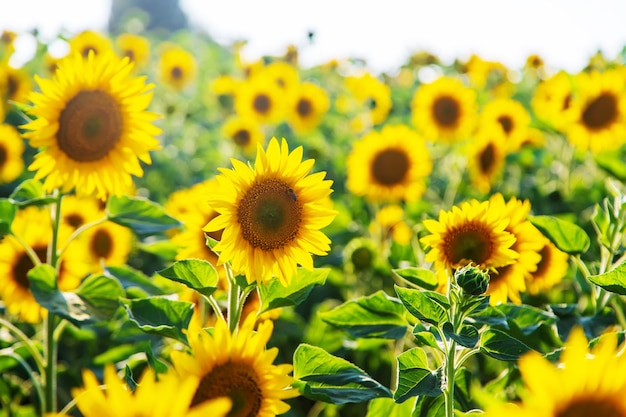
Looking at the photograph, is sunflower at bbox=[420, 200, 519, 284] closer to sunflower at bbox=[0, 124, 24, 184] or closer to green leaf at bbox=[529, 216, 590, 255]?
green leaf at bbox=[529, 216, 590, 255]

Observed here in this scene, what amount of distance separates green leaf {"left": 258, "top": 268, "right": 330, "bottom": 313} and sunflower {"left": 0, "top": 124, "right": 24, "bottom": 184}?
226 centimetres

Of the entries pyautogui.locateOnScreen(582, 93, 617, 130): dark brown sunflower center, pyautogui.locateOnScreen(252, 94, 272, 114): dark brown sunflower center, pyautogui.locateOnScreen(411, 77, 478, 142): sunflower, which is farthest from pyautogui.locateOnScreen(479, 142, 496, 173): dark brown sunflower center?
pyautogui.locateOnScreen(252, 94, 272, 114): dark brown sunflower center

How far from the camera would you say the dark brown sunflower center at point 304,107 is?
5.42 m

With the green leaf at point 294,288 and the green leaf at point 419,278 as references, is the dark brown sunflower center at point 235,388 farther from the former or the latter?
the green leaf at point 419,278

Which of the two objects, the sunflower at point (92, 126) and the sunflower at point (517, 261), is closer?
the sunflower at point (517, 261)

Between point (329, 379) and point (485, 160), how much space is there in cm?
223

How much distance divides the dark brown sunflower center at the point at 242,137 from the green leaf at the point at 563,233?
10.6ft

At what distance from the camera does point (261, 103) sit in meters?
5.39

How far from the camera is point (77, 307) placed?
6.10 ft

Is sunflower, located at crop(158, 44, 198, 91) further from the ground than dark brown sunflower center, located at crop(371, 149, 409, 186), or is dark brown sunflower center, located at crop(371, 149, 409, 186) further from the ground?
sunflower, located at crop(158, 44, 198, 91)

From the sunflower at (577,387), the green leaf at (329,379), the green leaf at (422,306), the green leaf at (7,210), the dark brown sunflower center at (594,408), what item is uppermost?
the green leaf at (7,210)

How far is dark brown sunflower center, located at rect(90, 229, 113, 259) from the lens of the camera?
296 cm

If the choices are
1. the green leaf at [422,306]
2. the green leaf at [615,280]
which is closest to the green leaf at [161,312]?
the green leaf at [422,306]

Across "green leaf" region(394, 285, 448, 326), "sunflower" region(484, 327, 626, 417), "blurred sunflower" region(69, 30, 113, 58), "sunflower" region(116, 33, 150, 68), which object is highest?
"blurred sunflower" region(69, 30, 113, 58)
